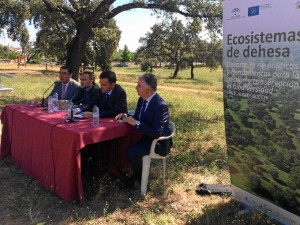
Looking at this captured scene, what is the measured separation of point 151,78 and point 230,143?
1.26 m

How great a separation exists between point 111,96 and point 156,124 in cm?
110

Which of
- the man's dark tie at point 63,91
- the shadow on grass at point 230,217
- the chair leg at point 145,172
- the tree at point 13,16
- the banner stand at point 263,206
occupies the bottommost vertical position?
the shadow on grass at point 230,217

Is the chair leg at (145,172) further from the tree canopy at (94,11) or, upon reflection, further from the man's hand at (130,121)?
→ the tree canopy at (94,11)

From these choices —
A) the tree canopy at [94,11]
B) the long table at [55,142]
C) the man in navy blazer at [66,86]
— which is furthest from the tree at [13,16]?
the long table at [55,142]

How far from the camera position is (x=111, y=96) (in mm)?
5195

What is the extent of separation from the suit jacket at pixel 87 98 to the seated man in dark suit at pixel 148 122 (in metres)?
1.08

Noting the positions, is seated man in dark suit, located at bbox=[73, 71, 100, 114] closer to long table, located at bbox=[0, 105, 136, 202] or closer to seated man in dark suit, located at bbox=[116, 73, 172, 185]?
long table, located at bbox=[0, 105, 136, 202]

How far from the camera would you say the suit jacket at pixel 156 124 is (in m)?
4.35

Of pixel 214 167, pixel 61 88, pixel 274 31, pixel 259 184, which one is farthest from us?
pixel 61 88

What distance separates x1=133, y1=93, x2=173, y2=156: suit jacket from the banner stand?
3.39ft

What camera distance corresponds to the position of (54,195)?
4613 millimetres

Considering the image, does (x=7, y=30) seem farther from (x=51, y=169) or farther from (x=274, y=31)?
(x=274, y=31)

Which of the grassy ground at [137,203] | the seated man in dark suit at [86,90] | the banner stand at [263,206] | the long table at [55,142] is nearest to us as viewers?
the banner stand at [263,206]

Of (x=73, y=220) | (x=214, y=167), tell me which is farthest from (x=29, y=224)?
(x=214, y=167)
